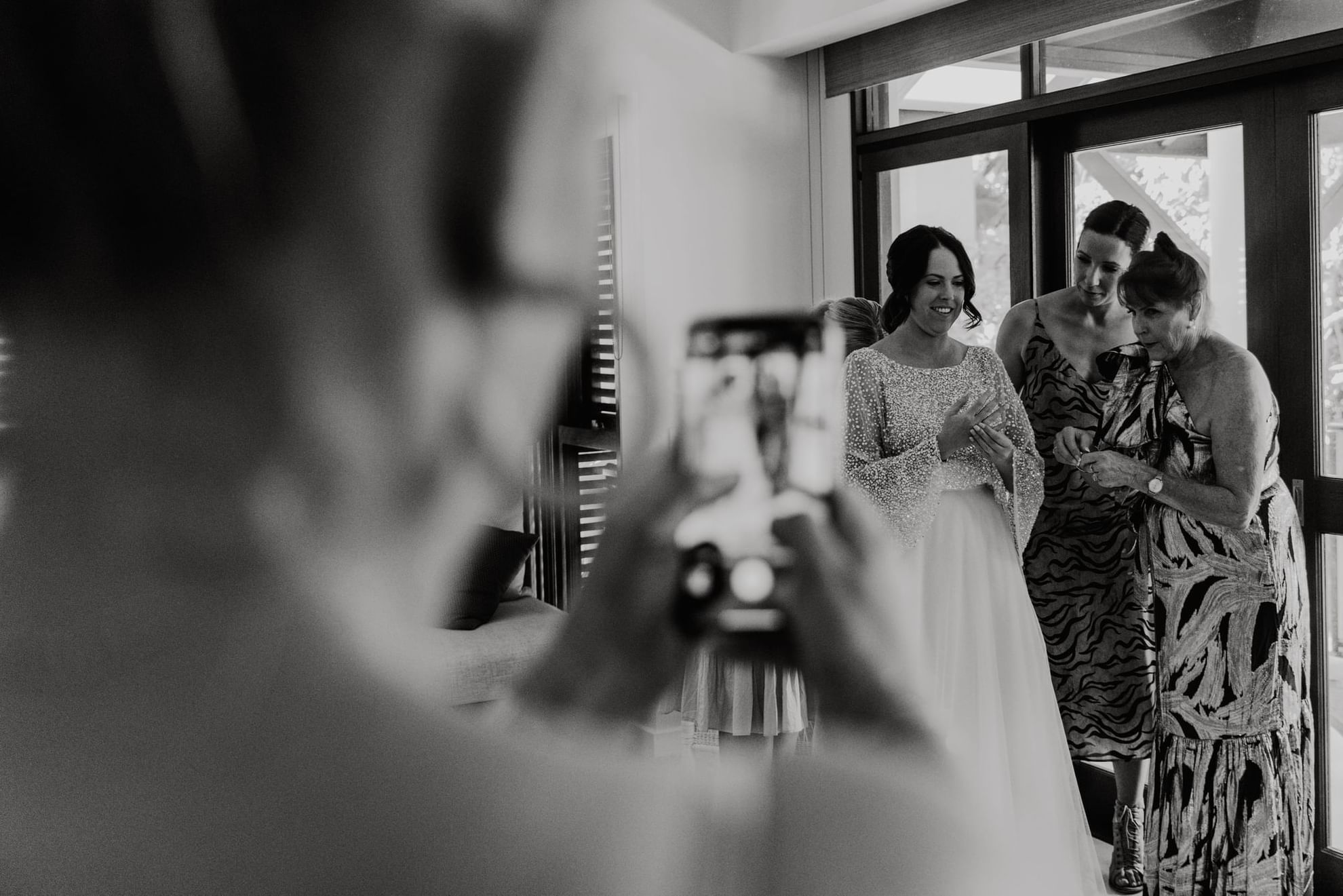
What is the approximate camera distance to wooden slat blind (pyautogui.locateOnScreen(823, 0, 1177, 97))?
26 cm

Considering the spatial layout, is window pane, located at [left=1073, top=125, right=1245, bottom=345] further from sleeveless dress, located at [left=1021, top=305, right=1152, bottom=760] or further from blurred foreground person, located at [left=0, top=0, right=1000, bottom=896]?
blurred foreground person, located at [left=0, top=0, right=1000, bottom=896]

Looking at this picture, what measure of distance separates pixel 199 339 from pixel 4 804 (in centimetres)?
8

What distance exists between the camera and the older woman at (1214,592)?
1911 mm

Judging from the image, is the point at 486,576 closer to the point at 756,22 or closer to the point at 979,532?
the point at 756,22

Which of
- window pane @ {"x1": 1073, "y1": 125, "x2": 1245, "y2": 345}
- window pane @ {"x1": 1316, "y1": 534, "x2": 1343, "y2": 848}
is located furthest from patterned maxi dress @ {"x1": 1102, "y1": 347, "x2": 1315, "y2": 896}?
window pane @ {"x1": 1073, "y1": 125, "x2": 1245, "y2": 345}

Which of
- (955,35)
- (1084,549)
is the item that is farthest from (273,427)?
(1084,549)

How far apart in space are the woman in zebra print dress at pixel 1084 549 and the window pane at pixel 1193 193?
10cm

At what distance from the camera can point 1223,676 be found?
2.00m

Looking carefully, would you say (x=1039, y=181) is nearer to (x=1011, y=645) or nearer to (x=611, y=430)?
(x=1011, y=645)

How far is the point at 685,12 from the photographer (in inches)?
8.2

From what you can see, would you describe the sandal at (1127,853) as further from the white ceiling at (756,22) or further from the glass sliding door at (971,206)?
the white ceiling at (756,22)

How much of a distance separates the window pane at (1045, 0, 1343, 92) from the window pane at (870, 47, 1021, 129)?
3.9 inches

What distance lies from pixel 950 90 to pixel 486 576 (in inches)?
62.8

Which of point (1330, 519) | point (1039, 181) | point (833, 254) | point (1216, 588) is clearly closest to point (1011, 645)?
point (1216, 588)
